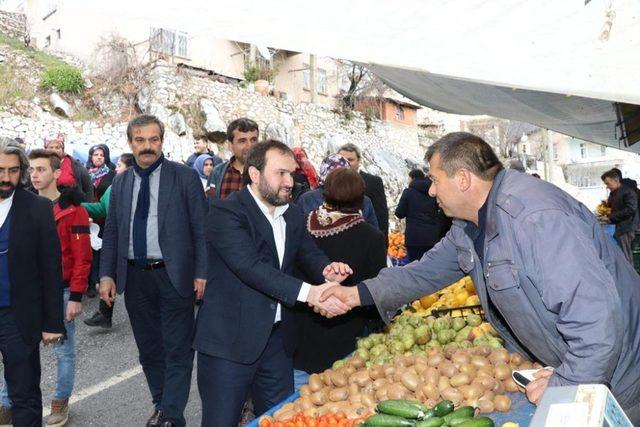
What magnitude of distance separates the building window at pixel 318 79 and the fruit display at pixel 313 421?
30616 millimetres

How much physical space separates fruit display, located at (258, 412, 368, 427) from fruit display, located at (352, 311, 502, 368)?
546mm

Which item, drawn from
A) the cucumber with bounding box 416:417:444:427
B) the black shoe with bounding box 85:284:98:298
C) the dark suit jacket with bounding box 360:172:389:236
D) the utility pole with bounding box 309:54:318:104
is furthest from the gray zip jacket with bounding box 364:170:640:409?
the utility pole with bounding box 309:54:318:104

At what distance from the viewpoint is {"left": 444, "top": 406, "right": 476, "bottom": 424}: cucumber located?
8.23ft

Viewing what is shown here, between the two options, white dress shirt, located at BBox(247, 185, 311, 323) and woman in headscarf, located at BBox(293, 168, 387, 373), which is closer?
white dress shirt, located at BBox(247, 185, 311, 323)

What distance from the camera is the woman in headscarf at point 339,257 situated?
3840 mm

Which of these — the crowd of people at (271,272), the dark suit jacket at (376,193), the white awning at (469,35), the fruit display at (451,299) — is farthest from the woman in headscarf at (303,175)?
the white awning at (469,35)

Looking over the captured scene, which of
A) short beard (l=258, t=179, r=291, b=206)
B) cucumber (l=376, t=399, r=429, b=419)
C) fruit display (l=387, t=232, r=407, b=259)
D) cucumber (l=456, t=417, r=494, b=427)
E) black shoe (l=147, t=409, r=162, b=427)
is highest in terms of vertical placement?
short beard (l=258, t=179, r=291, b=206)

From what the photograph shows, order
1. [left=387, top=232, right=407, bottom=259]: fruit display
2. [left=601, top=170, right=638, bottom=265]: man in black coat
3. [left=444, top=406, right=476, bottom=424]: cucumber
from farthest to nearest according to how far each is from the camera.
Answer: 1. [left=601, top=170, right=638, bottom=265]: man in black coat
2. [left=387, top=232, right=407, bottom=259]: fruit display
3. [left=444, top=406, right=476, bottom=424]: cucumber

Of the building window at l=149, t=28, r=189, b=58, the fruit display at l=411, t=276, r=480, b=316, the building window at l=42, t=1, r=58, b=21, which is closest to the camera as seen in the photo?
the fruit display at l=411, t=276, r=480, b=316

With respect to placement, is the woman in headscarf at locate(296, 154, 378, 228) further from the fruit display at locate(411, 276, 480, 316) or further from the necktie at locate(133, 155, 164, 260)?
the necktie at locate(133, 155, 164, 260)

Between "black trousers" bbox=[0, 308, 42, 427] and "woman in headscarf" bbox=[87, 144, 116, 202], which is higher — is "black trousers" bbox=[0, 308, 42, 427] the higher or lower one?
the lower one

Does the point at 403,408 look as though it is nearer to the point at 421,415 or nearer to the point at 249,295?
the point at 421,415

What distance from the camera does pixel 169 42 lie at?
2530 cm

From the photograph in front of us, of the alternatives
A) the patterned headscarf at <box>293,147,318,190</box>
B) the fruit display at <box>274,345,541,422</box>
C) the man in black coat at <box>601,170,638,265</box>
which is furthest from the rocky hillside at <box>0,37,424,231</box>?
the fruit display at <box>274,345,541,422</box>
